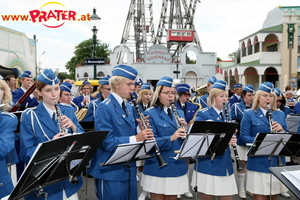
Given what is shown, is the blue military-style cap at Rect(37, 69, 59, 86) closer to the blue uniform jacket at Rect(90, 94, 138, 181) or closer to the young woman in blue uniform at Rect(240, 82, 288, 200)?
the blue uniform jacket at Rect(90, 94, 138, 181)

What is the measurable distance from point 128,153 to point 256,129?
2.47m

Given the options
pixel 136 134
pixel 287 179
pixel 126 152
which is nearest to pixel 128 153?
pixel 126 152

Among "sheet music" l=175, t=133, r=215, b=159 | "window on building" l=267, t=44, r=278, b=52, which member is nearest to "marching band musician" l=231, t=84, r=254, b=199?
"sheet music" l=175, t=133, r=215, b=159

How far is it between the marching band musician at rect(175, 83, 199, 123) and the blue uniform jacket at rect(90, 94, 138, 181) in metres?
4.23

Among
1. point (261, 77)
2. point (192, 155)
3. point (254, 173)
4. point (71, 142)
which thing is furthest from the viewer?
point (261, 77)

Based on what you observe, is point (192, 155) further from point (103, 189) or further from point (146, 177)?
point (103, 189)

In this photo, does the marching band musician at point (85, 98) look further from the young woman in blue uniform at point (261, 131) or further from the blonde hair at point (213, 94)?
the young woman in blue uniform at point (261, 131)

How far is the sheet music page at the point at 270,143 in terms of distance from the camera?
422cm

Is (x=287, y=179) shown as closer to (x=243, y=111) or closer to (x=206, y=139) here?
(x=206, y=139)

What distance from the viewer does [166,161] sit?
4273mm

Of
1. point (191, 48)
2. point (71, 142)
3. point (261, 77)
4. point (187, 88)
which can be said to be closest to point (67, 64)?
point (191, 48)

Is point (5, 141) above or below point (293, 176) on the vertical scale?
above

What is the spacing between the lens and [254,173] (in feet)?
15.7

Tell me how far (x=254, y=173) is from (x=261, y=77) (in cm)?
3254
